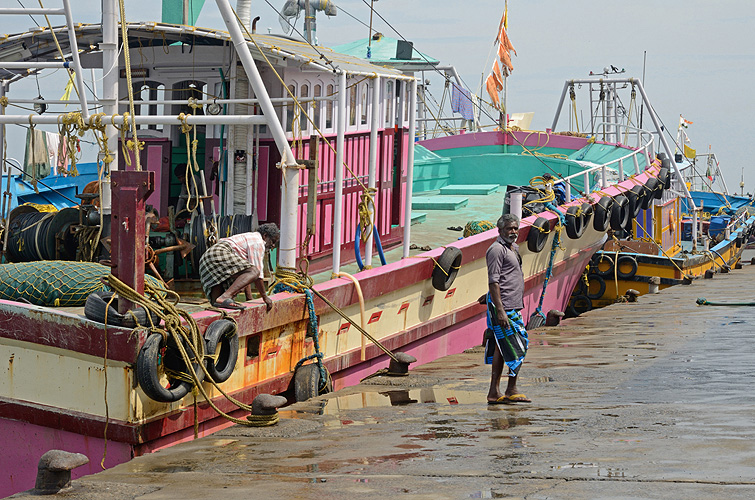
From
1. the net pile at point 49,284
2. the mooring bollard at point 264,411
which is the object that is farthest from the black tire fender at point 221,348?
the net pile at point 49,284

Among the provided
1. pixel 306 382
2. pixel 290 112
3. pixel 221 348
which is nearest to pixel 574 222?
pixel 290 112

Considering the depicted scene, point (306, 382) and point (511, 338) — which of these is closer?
point (511, 338)

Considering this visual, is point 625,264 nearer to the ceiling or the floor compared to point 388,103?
nearer to the floor

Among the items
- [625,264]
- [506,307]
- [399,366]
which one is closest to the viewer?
[506,307]

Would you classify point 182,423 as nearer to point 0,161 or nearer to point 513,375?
point 513,375

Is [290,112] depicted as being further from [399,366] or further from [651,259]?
[651,259]

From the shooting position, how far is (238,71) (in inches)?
344

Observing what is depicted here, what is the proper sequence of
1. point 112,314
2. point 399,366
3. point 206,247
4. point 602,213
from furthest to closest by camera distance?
point 602,213 < point 206,247 < point 399,366 < point 112,314

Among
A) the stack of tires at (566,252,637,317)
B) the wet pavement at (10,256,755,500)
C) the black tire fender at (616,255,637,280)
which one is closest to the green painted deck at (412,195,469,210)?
the stack of tires at (566,252,637,317)

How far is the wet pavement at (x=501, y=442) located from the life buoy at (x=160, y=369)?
0.36 m

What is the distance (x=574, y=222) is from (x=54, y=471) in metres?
9.74

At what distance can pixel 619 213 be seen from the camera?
14.5 meters

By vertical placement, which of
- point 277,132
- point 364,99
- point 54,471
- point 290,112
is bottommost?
point 54,471

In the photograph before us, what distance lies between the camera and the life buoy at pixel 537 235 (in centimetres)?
1187
